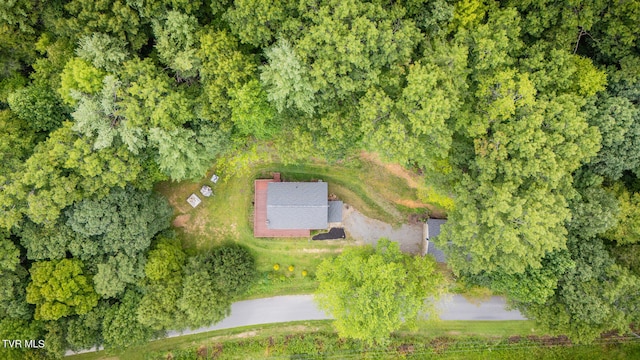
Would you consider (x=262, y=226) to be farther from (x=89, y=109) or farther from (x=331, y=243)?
(x=89, y=109)

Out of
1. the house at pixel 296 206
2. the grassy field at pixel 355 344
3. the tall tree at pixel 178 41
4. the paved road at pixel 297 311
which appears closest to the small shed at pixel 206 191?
the house at pixel 296 206

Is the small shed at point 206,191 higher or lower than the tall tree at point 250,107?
lower

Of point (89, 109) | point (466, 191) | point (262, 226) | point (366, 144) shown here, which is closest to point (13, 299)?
point (89, 109)

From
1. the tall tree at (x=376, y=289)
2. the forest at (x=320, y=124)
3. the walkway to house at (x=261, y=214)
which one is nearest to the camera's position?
the forest at (x=320, y=124)

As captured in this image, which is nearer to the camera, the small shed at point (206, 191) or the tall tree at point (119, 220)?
the tall tree at point (119, 220)

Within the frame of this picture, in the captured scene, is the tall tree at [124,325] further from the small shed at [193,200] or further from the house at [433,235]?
the house at [433,235]

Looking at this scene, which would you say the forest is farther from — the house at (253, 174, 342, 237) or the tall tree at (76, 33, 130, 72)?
the house at (253, 174, 342, 237)

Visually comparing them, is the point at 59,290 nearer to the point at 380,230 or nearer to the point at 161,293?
the point at 161,293
